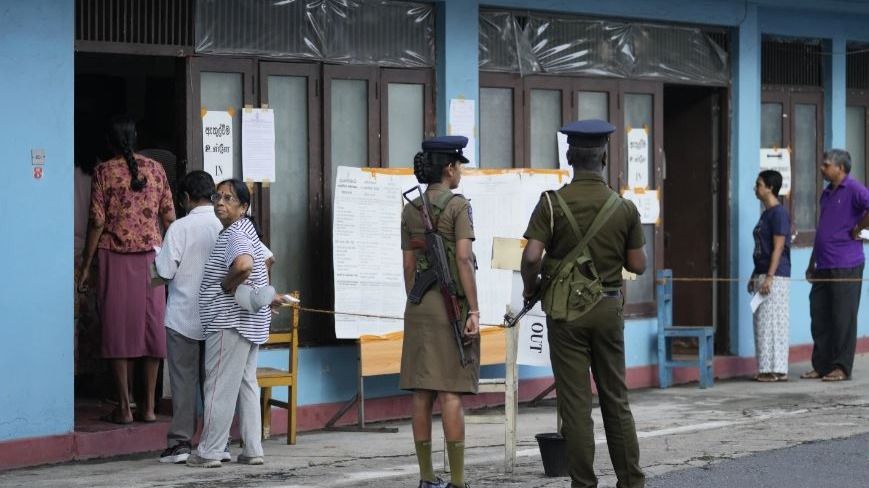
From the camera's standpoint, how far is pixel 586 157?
7941 mm

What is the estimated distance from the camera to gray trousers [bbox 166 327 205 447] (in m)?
9.79

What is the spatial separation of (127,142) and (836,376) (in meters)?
6.91

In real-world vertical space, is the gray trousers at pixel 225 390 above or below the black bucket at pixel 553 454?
above

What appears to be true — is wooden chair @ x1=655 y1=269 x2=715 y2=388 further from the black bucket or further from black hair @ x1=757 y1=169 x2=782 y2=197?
the black bucket

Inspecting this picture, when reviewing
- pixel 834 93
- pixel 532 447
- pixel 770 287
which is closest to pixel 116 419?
pixel 532 447

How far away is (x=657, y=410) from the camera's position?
12.2 meters

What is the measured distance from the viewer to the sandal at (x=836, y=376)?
553 inches

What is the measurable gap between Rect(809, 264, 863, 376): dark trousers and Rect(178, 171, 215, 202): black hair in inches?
264

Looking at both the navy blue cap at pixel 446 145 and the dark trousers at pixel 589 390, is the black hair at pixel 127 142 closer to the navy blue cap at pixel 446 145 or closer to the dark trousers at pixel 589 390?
the navy blue cap at pixel 446 145

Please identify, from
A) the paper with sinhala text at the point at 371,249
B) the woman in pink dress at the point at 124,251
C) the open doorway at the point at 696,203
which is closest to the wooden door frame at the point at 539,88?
the paper with sinhala text at the point at 371,249

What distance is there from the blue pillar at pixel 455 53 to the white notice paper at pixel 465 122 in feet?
0.14

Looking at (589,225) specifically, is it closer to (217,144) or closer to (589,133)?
(589,133)

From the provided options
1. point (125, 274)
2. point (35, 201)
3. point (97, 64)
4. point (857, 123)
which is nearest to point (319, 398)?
point (125, 274)

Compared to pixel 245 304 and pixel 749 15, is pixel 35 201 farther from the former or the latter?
pixel 749 15
